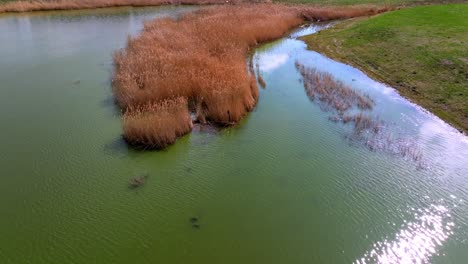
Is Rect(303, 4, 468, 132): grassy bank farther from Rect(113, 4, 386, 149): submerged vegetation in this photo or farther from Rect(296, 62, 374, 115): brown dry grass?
Rect(113, 4, 386, 149): submerged vegetation

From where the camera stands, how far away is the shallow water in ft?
21.8

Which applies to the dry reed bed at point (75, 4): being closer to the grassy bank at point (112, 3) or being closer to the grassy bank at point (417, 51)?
the grassy bank at point (112, 3)

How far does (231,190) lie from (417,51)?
12.4m

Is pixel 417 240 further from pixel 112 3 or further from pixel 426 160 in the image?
pixel 112 3

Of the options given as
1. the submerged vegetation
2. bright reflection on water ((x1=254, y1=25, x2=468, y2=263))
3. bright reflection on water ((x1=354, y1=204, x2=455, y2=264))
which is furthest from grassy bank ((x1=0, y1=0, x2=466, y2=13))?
bright reflection on water ((x1=354, y1=204, x2=455, y2=264))

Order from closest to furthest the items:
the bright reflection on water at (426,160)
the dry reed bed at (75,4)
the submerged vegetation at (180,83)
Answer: the bright reflection on water at (426,160), the submerged vegetation at (180,83), the dry reed bed at (75,4)

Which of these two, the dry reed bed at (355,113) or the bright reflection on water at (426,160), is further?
the dry reed bed at (355,113)

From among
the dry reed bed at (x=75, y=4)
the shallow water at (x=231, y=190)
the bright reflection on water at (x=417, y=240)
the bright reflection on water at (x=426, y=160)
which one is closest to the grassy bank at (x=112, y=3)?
the dry reed bed at (x=75, y=4)

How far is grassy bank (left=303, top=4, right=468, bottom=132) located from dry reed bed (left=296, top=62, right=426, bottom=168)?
1.89 metres

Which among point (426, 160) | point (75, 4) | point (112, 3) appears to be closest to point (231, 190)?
point (426, 160)

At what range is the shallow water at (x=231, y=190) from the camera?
6641mm

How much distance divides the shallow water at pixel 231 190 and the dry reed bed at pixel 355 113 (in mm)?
281

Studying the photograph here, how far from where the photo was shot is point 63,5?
101ft

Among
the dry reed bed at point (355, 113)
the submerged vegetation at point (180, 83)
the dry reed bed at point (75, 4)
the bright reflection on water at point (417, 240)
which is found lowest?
the bright reflection on water at point (417, 240)
